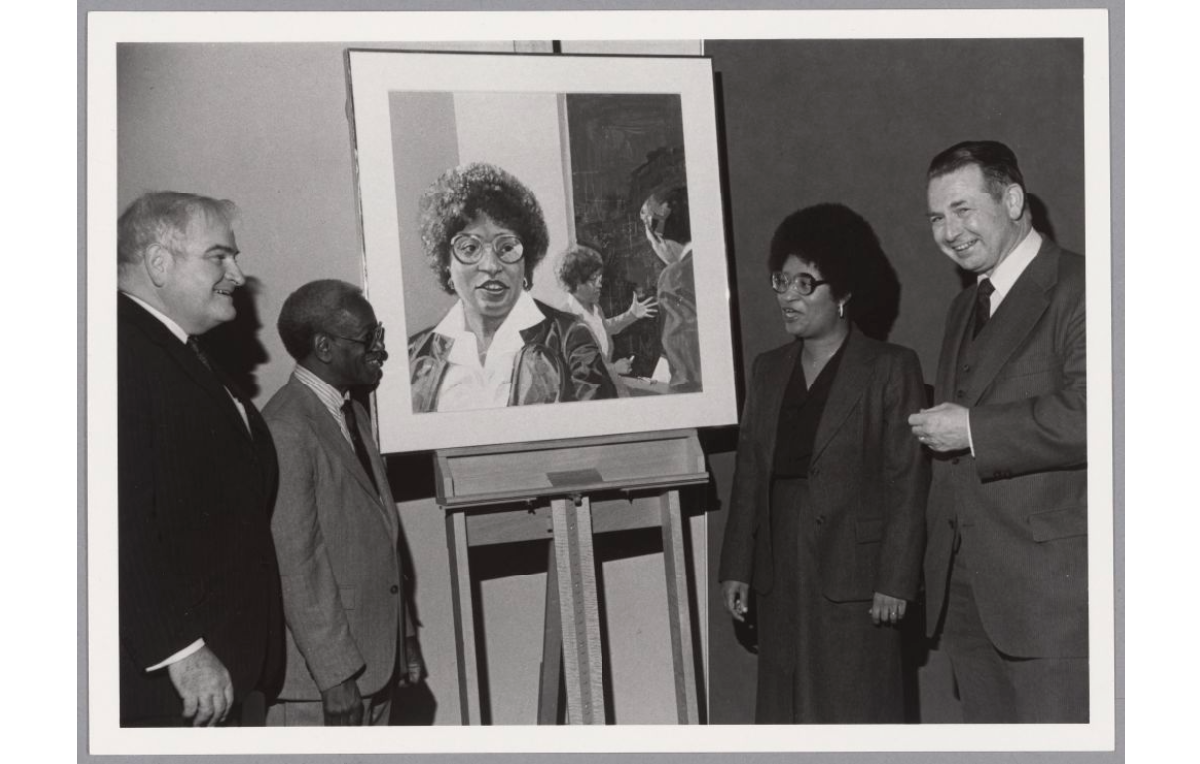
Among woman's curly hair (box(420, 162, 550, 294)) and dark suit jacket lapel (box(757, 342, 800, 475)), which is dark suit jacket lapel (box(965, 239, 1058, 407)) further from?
woman's curly hair (box(420, 162, 550, 294))

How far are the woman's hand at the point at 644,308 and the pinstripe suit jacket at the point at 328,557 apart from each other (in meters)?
0.81

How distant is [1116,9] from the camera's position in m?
2.88

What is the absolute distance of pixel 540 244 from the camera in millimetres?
2961

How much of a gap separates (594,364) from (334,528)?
788 millimetres

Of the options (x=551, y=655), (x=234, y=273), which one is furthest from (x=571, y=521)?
(x=234, y=273)

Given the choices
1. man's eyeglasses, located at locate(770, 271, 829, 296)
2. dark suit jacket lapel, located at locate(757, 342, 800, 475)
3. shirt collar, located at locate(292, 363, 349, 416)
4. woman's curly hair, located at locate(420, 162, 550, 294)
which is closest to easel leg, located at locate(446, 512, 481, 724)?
shirt collar, located at locate(292, 363, 349, 416)

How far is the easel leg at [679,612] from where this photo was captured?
2945 millimetres

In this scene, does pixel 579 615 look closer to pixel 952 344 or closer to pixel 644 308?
pixel 644 308

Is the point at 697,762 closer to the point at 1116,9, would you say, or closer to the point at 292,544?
the point at 292,544

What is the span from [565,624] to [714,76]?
153 cm

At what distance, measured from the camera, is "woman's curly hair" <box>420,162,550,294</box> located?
2896mm

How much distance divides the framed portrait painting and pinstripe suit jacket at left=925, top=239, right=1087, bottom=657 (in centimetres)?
67

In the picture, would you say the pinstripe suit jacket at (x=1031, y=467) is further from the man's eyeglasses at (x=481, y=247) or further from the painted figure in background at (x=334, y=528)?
the painted figure in background at (x=334, y=528)

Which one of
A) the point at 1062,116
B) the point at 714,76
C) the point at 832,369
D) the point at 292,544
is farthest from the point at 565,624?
the point at 1062,116
